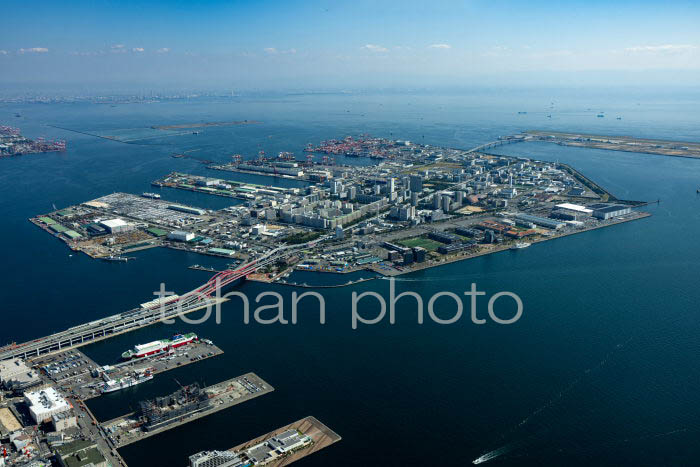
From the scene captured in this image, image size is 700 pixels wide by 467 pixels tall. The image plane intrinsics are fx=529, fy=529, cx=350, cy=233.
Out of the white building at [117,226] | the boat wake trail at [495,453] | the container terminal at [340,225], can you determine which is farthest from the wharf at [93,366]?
the white building at [117,226]

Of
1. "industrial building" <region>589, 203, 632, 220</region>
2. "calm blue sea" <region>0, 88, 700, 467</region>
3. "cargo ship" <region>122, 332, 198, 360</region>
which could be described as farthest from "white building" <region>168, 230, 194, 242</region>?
"industrial building" <region>589, 203, 632, 220</region>

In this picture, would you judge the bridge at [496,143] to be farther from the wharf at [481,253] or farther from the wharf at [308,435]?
the wharf at [308,435]

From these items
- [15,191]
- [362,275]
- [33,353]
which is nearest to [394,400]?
[362,275]

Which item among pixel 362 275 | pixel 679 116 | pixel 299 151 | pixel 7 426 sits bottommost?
pixel 7 426

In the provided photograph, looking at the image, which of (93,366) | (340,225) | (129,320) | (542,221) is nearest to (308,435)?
(93,366)

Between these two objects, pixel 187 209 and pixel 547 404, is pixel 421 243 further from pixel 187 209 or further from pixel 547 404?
pixel 187 209

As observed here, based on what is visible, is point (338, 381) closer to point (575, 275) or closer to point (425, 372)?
point (425, 372)
